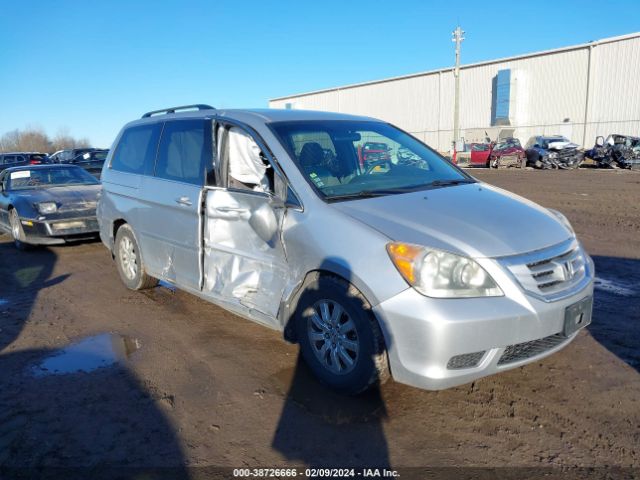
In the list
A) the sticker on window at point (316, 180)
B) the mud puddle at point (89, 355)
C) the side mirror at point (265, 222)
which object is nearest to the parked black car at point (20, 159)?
the mud puddle at point (89, 355)

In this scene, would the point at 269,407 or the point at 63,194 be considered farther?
the point at 63,194

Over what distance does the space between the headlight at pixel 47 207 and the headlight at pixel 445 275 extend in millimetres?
7226

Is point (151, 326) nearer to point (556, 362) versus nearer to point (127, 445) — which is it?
point (127, 445)

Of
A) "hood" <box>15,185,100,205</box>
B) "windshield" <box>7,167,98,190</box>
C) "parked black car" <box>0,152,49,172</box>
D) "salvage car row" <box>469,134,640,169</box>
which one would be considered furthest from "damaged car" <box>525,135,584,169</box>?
"hood" <box>15,185,100,205</box>

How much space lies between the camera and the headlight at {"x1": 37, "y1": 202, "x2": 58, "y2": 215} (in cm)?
842

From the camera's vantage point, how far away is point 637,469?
2695 mm

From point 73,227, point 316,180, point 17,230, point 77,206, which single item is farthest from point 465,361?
point 17,230

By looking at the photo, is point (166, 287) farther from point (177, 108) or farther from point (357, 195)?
point (357, 195)

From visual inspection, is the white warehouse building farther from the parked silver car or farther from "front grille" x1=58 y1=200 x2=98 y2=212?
the parked silver car

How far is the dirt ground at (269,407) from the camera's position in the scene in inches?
115

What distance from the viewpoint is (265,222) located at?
12.6 feet

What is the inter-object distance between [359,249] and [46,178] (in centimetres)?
854

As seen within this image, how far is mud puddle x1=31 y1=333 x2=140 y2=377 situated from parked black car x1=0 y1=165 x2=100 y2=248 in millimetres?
4319

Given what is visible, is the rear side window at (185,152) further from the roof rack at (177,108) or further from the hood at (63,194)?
the hood at (63,194)
